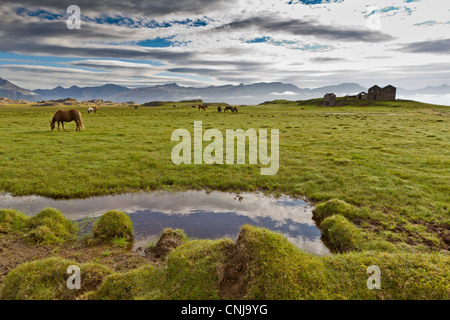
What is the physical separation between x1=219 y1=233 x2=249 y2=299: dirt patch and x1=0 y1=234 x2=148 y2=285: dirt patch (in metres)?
2.74

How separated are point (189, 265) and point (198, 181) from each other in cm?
862

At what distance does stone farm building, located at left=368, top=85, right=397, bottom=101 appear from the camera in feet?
413

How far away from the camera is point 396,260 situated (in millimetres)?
5383

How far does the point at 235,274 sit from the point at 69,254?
5.11 metres

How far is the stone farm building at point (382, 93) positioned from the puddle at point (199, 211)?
14298cm

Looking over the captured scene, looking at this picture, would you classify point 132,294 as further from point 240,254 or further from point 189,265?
point 240,254

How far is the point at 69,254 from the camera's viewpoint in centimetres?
708

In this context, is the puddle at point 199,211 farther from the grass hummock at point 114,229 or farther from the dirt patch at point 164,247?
the dirt patch at point 164,247

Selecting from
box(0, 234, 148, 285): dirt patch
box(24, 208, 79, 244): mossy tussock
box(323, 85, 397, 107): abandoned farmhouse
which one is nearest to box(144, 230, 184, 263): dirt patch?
box(0, 234, 148, 285): dirt patch

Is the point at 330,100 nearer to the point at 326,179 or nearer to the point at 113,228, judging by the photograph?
the point at 326,179

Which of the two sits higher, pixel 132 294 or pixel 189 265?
pixel 189 265

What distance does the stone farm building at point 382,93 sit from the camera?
4958 inches
